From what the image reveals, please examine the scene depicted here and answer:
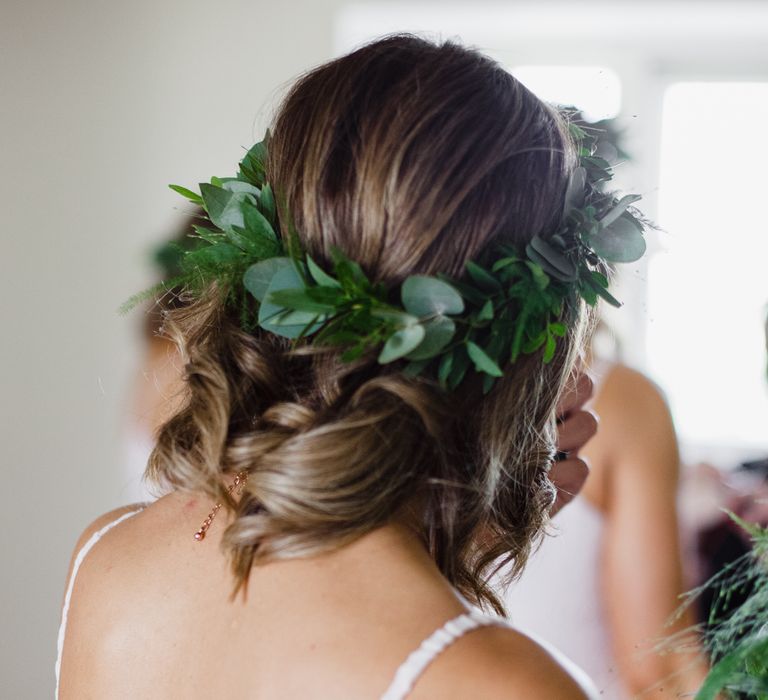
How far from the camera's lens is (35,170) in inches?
116

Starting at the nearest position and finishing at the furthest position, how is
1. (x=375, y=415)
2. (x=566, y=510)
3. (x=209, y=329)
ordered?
1. (x=375, y=415)
2. (x=209, y=329)
3. (x=566, y=510)

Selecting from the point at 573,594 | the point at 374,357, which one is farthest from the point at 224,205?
the point at 573,594

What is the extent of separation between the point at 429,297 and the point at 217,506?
0.27 m

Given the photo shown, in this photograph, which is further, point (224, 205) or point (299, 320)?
point (224, 205)

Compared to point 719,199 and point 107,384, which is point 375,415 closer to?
point 107,384

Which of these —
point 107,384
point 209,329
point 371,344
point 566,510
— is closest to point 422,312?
point 371,344

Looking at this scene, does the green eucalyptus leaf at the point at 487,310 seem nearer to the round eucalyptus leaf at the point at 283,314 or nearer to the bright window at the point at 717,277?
the round eucalyptus leaf at the point at 283,314

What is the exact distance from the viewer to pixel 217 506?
2.56ft

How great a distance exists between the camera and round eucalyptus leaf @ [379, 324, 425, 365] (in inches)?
28.2

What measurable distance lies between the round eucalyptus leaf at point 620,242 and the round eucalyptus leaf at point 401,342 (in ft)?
0.81

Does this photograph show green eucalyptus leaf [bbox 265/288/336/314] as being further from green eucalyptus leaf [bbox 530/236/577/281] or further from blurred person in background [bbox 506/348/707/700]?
blurred person in background [bbox 506/348/707/700]

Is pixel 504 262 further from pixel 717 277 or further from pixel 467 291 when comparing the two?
pixel 717 277

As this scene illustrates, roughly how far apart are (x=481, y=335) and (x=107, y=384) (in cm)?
244

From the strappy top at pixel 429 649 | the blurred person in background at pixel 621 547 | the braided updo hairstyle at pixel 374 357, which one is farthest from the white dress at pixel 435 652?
the blurred person in background at pixel 621 547
